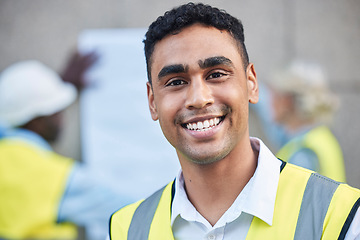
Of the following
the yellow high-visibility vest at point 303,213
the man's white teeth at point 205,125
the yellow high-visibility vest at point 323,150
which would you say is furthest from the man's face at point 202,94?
the yellow high-visibility vest at point 323,150

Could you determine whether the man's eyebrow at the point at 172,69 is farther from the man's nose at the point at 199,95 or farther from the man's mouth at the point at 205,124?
the man's mouth at the point at 205,124

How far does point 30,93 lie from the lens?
3.67m

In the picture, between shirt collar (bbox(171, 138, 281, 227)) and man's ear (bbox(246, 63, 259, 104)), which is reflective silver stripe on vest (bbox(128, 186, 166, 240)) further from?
man's ear (bbox(246, 63, 259, 104))

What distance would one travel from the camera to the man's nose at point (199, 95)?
1.69 metres

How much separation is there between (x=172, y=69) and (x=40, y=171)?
2053 mm

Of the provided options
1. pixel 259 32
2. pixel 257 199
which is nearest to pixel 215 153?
pixel 257 199

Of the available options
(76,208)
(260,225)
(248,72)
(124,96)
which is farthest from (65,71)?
(260,225)

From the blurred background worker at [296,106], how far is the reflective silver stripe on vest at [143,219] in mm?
2246

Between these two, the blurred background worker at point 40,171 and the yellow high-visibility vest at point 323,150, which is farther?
the yellow high-visibility vest at point 323,150

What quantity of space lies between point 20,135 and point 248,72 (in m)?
2.19

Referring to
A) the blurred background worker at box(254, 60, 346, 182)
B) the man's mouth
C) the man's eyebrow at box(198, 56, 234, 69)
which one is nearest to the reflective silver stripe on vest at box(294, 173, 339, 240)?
the man's mouth

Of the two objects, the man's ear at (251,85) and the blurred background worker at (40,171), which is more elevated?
the man's ear at (251,85)

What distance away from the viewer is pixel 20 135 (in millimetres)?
3631

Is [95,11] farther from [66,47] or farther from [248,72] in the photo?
[248,72]
